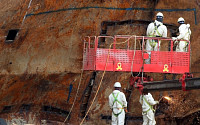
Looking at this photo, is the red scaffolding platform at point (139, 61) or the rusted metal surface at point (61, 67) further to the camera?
the rusted metal surface at point (61, 67)

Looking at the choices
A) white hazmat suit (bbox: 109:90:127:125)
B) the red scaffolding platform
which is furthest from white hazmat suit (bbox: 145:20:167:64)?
white hazmat suit (bbox: 109:90:127:125)

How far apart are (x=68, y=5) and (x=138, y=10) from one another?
238 cm

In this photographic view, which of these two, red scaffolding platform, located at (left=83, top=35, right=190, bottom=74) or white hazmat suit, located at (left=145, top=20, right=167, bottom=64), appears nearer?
red scaffolding platform, located at (left=83, top=35, right=190, bottom=74)

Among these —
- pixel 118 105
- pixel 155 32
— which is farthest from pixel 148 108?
pixel 155 32

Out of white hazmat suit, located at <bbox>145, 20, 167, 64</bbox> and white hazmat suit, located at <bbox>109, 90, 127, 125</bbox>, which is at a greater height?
white hazmat suit, located at <bbox>145, 20, 167, 64</bbox>

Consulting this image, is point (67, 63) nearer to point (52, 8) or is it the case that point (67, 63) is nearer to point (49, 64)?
point (49, 64)

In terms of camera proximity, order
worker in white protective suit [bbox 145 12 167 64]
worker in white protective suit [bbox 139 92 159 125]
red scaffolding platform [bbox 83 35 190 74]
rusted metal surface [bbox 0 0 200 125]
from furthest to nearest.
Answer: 1. rusted metal surface [bbox 0 0 200 125]
2. worker in white protective suit [bbox 145 12 167 64]
3. worker in white protective suit [bbox 139 92 159 125]
4. red scaffolding platform [bbox 83 35 190 74]

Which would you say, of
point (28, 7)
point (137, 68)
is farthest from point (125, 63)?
point (28, 7)

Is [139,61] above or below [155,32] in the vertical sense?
below

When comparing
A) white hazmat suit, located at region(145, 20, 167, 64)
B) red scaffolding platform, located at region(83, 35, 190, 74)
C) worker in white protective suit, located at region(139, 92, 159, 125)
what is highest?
white hazmat suit, located at region(145, 20, 167, 64)

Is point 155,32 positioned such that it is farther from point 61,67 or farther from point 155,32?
point 61,67

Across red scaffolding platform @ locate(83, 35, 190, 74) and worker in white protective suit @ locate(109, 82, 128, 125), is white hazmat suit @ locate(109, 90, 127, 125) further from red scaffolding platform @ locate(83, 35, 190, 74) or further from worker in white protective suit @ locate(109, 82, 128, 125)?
red scaffolding platform @ locate(83, 35, 190, 74)

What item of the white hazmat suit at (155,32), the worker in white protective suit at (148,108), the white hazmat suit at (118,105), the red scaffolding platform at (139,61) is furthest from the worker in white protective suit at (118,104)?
the white hazmat suit at (155,32)

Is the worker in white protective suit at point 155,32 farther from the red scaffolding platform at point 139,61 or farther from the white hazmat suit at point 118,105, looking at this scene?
the white hazmat suit at point 118,105
